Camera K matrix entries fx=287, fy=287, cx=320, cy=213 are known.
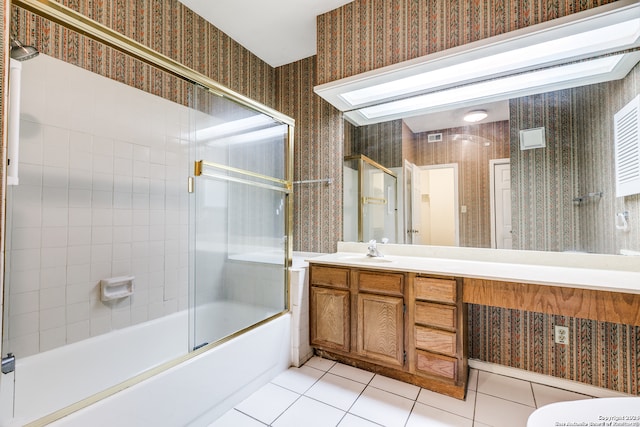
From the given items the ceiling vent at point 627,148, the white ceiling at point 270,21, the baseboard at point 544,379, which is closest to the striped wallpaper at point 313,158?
the white ceiling at point 270,21

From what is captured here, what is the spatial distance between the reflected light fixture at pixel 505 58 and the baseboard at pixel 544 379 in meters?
1.86

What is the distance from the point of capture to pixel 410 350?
70.6 inches

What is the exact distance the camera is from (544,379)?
6.09ft

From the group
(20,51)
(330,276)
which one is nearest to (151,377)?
(330,276)

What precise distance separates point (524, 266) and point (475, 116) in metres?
1.10

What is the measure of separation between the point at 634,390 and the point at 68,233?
3330 mm

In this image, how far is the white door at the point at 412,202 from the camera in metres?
2.28

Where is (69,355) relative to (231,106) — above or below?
below

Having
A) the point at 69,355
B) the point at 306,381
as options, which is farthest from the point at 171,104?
the point at 306,381

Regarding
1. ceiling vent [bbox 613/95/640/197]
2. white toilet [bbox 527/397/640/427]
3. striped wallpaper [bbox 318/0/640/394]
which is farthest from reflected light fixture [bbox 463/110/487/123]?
white toilet [bbox 527/397/640/427]

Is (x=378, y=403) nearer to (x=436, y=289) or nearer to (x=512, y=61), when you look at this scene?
(x=436, y=289)

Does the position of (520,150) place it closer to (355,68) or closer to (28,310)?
(355,68)

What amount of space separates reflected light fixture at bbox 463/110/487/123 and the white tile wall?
2166 millimetres

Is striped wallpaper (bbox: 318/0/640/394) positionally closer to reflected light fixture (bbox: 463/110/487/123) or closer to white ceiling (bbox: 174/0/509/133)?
reflected light fixture (bbox: 463/110/487/123)
